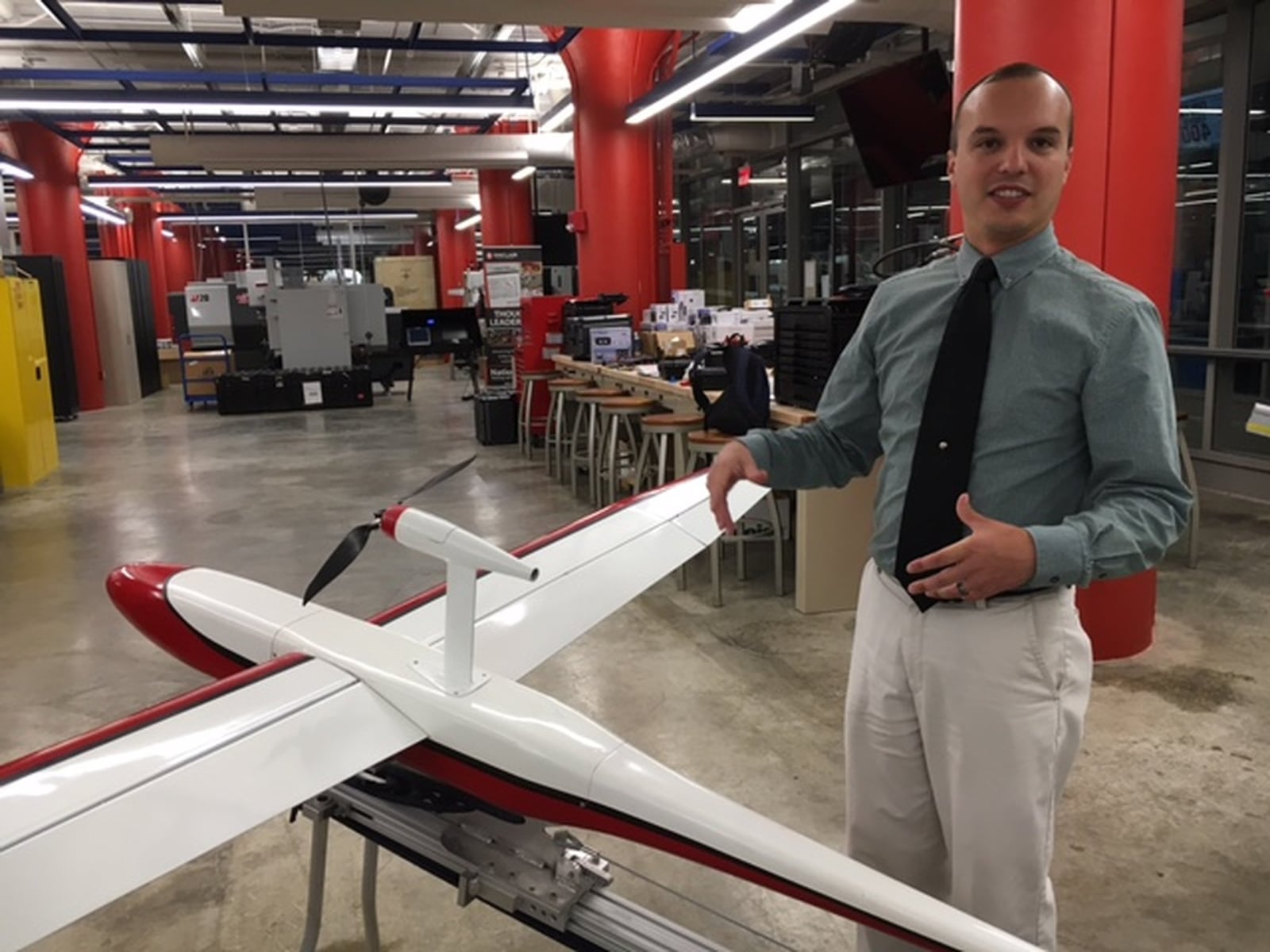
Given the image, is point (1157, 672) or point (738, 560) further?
point (738, 560)

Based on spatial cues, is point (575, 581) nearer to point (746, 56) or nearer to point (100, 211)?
point (746, 56)

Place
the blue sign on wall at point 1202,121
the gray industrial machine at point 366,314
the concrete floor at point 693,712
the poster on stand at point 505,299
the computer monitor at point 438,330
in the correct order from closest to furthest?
1. the concrete floor at point 693,712
2. the blue sign on wall at point 1202,121
3. the poster on stand at point 505,299
4. the gray industrial machine at point 366,314
5. the computer monitor at point 438,330

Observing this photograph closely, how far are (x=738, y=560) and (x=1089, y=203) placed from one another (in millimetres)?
2369

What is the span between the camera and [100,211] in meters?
16.6

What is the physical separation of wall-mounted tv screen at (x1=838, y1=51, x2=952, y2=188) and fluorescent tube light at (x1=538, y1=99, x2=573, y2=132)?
397cm

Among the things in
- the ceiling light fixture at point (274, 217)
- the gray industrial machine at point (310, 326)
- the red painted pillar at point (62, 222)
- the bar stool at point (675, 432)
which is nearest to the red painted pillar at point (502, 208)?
the gray industrial machine at point (310, 326)

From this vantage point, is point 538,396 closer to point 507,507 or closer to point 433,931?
point 507,507

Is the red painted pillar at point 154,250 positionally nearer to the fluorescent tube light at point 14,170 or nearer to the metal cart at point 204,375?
the fluorescent tube light at point 14,170

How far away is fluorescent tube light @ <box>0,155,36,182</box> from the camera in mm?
12102

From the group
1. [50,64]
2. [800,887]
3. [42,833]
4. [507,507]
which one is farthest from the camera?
[50,64]

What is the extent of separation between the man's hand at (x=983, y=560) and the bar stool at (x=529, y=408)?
755 cm

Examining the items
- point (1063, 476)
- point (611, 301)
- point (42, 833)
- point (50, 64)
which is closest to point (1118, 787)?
point (1063, 476)

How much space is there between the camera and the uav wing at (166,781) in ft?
3.96

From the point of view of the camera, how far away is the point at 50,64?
10680 mm
